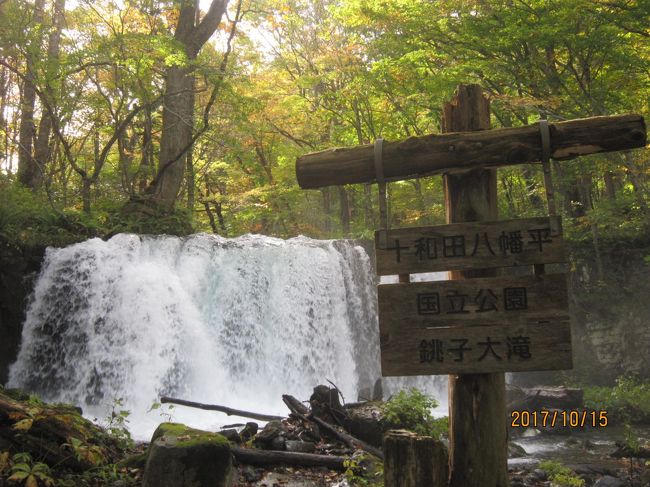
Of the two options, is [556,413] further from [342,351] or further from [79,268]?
[79,268]

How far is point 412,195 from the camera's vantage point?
18000 mm

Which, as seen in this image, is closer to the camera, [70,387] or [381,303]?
[381,303]

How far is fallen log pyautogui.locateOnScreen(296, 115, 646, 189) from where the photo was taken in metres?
2.79

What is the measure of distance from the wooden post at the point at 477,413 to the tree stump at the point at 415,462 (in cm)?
16

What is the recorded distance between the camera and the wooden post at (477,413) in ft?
9.39

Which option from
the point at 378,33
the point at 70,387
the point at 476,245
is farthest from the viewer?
the point at 378,33

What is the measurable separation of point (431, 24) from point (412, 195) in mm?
6911

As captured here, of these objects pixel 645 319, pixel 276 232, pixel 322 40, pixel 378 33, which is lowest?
pixel 645 319

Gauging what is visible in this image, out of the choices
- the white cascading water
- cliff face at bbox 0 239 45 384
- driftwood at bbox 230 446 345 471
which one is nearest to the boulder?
driftwood at bbox 230 446 345 471

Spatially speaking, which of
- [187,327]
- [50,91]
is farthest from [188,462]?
[50,91]

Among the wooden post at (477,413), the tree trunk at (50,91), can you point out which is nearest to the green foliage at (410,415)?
the wooden post at (477,413)

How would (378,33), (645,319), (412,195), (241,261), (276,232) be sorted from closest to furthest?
1. (241,261)
2. (645,319)
3. (378,33)
4. (412,195)
5. (276,232)

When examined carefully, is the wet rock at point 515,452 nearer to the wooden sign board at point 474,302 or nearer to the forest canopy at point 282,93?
the wooden sign board at point 474,302

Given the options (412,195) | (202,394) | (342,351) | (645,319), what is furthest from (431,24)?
(202,394)
